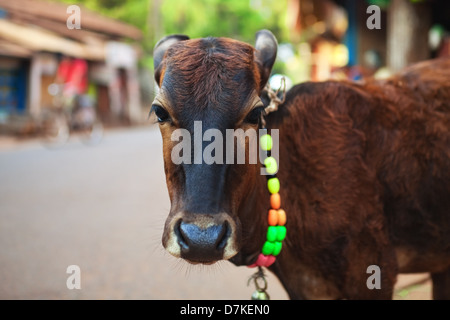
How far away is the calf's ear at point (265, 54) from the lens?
2.79m

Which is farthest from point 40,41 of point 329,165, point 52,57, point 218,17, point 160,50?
point 218,17

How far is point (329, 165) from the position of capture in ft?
9.61

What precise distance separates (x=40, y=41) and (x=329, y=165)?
1849 cm

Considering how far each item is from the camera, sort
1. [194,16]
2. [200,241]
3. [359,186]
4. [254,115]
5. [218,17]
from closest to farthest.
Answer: [200,241] < [254,115] < [359,186] < [194,16] < [218,17]

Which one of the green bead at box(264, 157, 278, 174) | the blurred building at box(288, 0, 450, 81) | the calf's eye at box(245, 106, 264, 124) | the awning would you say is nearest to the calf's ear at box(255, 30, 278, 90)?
the calf's eye at box(245, 106, 264, 124)

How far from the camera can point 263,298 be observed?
3.11 meters

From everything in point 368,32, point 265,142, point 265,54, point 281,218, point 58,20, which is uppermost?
point 58,20

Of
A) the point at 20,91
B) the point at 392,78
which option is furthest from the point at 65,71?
the point at 392,78

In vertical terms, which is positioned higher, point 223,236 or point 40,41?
point 40,41

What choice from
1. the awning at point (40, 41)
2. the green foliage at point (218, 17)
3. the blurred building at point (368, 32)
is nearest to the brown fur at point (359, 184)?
the blurred building at point (368, 32)

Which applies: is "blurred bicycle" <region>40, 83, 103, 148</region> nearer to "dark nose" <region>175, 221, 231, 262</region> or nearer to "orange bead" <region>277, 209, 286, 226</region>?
"orange bead" <region>277, 209, 286, 226</region>

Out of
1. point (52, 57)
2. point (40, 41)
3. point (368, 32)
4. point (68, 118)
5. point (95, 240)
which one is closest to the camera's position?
point (95, 240)

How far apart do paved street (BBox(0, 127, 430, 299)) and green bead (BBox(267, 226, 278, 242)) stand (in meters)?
0.46

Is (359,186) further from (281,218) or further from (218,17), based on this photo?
(218,17)
